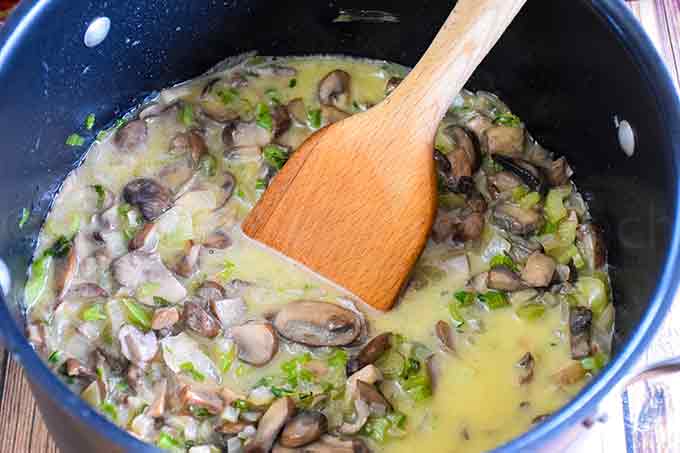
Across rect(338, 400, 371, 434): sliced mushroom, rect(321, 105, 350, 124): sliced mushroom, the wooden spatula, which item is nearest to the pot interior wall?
rect(321, 105, 350, 124): sliced mushroom

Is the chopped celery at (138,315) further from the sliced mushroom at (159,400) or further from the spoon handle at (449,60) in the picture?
the spoon handle at (449,60)

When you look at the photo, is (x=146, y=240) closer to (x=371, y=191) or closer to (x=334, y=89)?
(x=371, y=191)

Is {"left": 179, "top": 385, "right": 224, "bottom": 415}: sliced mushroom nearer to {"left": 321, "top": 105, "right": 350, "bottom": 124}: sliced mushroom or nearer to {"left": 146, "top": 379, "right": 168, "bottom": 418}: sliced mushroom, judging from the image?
{"left": 146, "top": 379, "right": 168, "bottom": 418}: sliced mushroom

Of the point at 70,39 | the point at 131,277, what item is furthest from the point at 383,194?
the point at 70,39

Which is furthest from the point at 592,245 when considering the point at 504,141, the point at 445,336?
the point at 445,336

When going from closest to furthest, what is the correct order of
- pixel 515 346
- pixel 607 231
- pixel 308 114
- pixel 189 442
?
pixel 189 442
pixel 515 346
pixel 607 231
pixel 308 114

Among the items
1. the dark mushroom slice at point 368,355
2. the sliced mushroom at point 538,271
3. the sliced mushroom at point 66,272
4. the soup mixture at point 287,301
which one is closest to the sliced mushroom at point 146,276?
the soup mixture at point 287,301

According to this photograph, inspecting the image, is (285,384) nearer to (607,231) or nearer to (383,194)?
(383,194)

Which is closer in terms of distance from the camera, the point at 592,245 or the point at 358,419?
the point at 358,419
